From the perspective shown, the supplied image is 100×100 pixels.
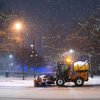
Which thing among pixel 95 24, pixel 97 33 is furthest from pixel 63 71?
pixel 95 24

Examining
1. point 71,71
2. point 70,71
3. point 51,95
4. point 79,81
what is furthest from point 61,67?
point 51,95

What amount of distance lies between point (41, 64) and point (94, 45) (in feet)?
190

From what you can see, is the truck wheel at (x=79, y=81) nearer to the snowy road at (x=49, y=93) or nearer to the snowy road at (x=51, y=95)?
the snowy road at (x=49, y=93)

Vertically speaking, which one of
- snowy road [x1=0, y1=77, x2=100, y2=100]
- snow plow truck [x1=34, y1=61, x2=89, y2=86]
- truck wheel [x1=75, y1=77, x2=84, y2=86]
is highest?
snow plow truck [x1=34, y1=61, x2=89, y2=86]

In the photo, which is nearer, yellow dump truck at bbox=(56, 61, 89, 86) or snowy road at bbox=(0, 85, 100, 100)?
snowy road at bbox=(0, 85, 100, 100)

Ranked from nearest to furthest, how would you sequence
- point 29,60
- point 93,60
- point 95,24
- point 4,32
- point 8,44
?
point 4,32 → point 8,44 → point 95,24 → point 93,60 → point 29,60

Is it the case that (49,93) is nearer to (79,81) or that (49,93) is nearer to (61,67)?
(79,81)

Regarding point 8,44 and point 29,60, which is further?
point 29,60

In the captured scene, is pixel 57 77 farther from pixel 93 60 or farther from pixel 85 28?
pixel 93 60

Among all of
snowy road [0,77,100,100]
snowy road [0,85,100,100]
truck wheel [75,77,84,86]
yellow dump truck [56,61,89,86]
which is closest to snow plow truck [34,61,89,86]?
yellow dump truck [56,61,89,86]

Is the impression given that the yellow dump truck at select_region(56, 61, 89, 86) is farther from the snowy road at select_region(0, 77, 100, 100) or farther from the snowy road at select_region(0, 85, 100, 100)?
the snowy road at select_region(0, 85, 100, 100)

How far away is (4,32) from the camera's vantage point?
93.5ft

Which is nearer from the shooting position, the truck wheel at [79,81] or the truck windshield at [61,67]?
the truck wheel at [79,81]

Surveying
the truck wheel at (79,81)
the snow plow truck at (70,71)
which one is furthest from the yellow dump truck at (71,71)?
the truck wheel at (79,81)
